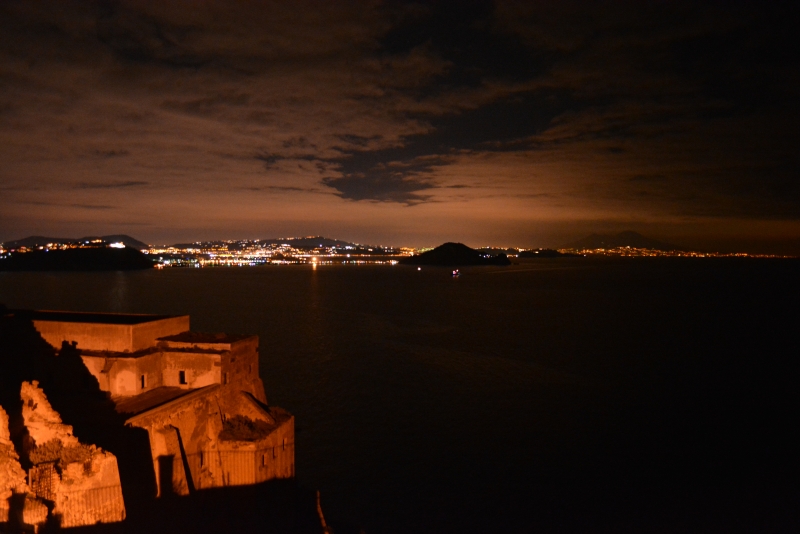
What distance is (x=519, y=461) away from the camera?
1848 cm

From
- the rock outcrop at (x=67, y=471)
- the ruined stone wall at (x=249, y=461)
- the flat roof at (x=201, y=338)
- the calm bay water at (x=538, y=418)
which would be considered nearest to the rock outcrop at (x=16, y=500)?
the rock outcrop at (x=67, y=471)

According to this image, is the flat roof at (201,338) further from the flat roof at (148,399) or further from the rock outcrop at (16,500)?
the rock outcrop at (16,500)

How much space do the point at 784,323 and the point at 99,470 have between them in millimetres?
53980

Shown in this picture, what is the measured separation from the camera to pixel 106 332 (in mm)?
15008

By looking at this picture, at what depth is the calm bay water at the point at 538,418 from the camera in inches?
634

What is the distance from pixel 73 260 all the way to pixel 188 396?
157 metres

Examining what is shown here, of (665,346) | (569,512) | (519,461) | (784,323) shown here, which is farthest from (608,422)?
(784,323)

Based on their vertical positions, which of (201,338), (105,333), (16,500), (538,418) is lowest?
(538,418)

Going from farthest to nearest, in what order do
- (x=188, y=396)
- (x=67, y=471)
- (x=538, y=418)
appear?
1. (x=538, y=418)
2. (x=188, y=396)
3. (x=67, y=471)

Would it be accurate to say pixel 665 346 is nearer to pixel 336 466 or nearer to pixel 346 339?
pixel 346 339

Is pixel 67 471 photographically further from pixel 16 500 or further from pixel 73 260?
pixel 73 260

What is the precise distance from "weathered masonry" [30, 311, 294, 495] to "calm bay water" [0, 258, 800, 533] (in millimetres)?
3280

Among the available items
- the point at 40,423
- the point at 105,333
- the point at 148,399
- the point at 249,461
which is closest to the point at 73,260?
the point at 105,333

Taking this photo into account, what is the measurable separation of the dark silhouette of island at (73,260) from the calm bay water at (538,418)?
393ft
